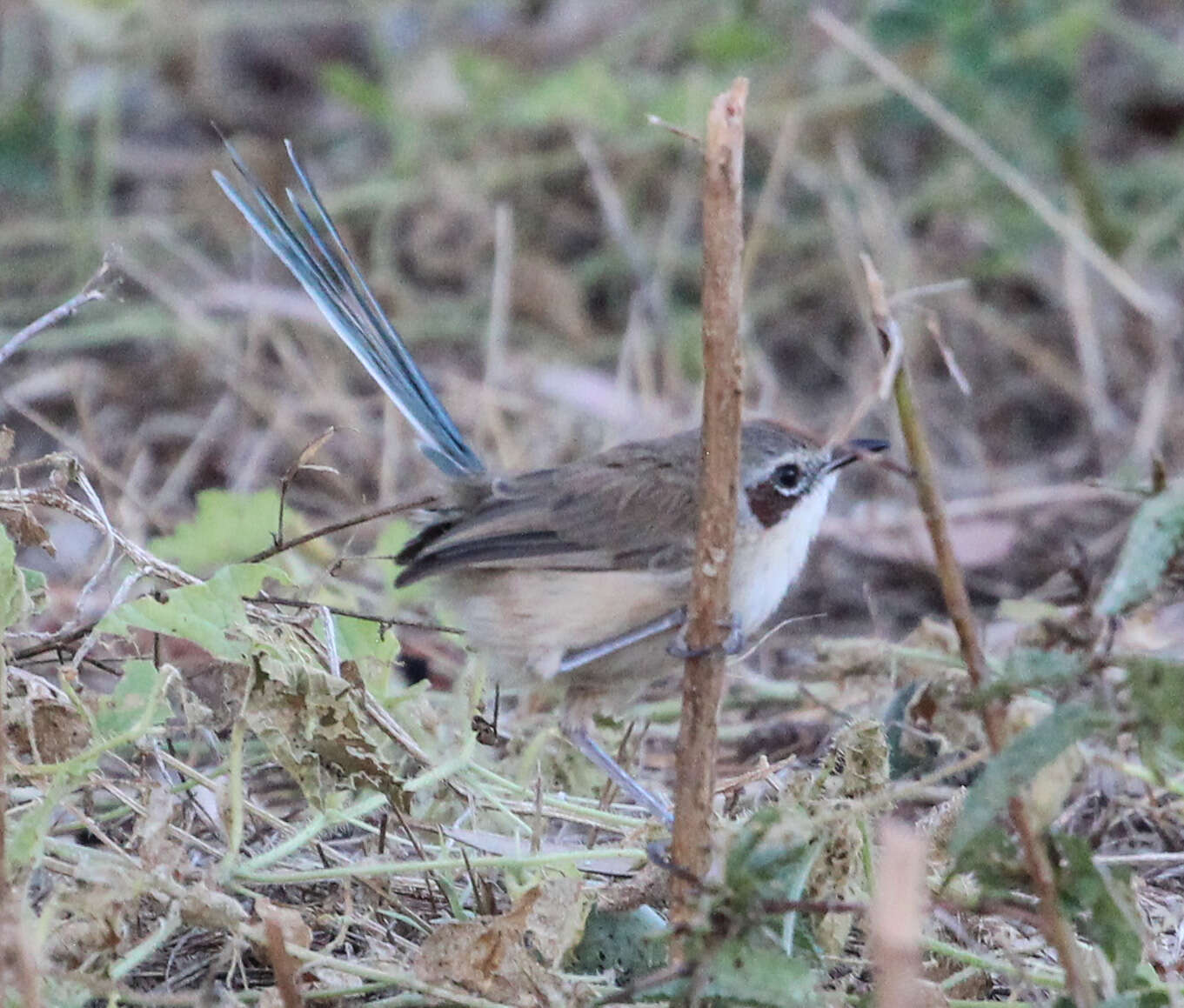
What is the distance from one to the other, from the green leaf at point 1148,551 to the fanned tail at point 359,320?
1848 mm

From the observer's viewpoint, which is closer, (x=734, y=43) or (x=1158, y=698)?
(x=1158, y=698)

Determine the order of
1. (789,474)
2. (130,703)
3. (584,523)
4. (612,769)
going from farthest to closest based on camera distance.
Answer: (584,523)
(789,474)
(612,769)
(130,703)

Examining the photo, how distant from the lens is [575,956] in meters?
2.71

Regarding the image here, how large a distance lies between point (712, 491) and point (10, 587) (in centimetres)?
113

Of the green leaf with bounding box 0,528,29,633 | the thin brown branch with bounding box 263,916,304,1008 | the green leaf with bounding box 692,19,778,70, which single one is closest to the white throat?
the thin brown branch with bounding box 263,916,304,1008

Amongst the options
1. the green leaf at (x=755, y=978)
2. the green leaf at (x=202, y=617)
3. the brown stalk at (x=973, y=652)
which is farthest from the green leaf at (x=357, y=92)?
the green leaf at (x=755, y=978)

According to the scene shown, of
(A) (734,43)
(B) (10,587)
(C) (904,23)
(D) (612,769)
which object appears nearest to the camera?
(B) (10,587)

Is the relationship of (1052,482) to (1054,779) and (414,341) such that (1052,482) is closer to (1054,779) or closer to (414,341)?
(414,341)

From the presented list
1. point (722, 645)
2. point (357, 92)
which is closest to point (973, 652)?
point (722, 645)

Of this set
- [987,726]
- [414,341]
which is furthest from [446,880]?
[414,341]

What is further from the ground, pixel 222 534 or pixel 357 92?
pixel 357 92

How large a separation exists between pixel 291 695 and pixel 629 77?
202 inches

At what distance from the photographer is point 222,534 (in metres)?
4.03

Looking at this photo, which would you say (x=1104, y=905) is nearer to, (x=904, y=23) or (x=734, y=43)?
(x=904, y=23)
